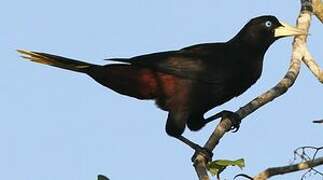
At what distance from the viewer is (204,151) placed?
4.71m

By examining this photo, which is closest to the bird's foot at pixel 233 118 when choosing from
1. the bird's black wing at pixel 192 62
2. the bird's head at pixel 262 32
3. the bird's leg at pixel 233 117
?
the bird's leg at pixel 233 117

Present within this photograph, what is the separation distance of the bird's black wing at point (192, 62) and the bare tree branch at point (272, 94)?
71cm

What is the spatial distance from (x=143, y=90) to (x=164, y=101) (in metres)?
0.19

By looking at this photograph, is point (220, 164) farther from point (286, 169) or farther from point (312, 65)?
point (312, 65)

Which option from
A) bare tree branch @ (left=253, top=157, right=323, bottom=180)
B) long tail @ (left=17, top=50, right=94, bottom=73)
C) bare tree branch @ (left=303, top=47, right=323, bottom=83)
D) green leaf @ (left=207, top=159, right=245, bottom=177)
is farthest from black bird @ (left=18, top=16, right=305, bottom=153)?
bare tree branch @ (left=253, top=157, right=323, bottom=180)

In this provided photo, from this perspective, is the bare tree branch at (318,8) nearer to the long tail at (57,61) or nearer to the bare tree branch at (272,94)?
the bare tree branch at (272,94)

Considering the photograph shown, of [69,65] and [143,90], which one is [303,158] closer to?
[143,90]

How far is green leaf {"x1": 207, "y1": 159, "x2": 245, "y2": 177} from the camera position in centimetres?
410

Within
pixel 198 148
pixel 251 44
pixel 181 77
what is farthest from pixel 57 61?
pixel 251 44

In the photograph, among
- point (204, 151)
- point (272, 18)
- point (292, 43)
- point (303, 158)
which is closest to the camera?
point (303, 158)

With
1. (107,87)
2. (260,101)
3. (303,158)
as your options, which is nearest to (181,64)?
(107,87)

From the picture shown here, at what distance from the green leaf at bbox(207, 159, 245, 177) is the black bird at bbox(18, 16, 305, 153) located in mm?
1449

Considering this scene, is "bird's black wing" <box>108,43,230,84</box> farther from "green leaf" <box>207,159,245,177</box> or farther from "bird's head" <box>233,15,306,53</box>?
"green leaf" <box>207,159,245,177</box>

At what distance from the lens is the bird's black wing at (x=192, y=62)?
589 centimetres
